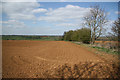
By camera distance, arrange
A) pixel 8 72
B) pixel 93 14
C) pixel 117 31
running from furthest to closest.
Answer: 1. pixel 93 14
2. pixel 117 31
3. pixel 8 72

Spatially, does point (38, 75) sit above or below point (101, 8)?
below

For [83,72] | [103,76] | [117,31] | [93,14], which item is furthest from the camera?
[93,14]

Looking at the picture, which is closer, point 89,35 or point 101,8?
point 101,8

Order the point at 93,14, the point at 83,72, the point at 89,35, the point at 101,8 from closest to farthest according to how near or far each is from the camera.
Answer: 1. the point at 83,72
2. the point at 101,8
3. the point at 93,14
4. the point at 89,35

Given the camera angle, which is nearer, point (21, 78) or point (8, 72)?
point (21, 78)

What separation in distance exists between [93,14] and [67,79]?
20.9m

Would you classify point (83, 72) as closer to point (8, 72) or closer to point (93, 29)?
point (8, 72)

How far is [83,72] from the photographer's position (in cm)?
410

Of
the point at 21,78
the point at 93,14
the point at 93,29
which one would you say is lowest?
the point at 21,78

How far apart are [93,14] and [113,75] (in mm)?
20339

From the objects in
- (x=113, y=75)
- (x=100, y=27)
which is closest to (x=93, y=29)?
(x=100, y=27)

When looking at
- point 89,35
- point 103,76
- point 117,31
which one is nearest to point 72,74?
point 103,76

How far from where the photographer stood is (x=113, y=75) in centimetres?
382

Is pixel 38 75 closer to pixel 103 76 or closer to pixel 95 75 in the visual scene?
pixel 95 75
